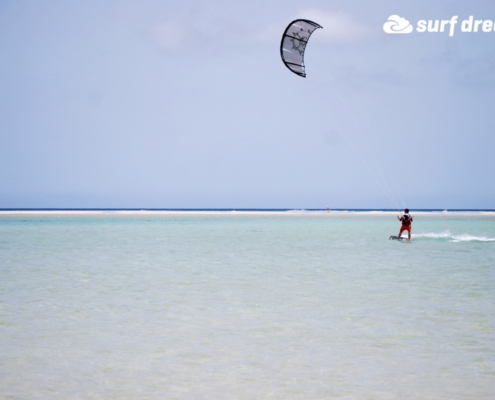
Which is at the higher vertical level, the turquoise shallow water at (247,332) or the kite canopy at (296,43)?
the kite canopy at (296,43)

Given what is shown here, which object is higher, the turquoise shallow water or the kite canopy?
the kite canopy

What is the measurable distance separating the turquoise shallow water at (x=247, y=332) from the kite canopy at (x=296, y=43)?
5.32 metres

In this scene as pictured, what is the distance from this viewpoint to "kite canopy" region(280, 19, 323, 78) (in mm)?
14570

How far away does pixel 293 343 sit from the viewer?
6.25 meters

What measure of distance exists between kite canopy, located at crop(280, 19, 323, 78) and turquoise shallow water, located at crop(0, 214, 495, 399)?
5.32 meters

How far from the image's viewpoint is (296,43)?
1524 centimetres

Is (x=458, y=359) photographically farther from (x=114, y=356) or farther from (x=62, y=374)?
(x=62, y=374)

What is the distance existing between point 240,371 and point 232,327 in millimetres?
1727

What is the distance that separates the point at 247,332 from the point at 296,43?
406 inches

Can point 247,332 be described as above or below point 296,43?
below

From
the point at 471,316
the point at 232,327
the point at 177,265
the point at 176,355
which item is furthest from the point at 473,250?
the point at 176,355

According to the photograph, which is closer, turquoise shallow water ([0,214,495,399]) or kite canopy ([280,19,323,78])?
turquoise shallow water ([0,214,495,399])

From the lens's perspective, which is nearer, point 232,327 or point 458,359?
point 458,359

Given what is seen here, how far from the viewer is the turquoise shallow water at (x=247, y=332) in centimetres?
493
